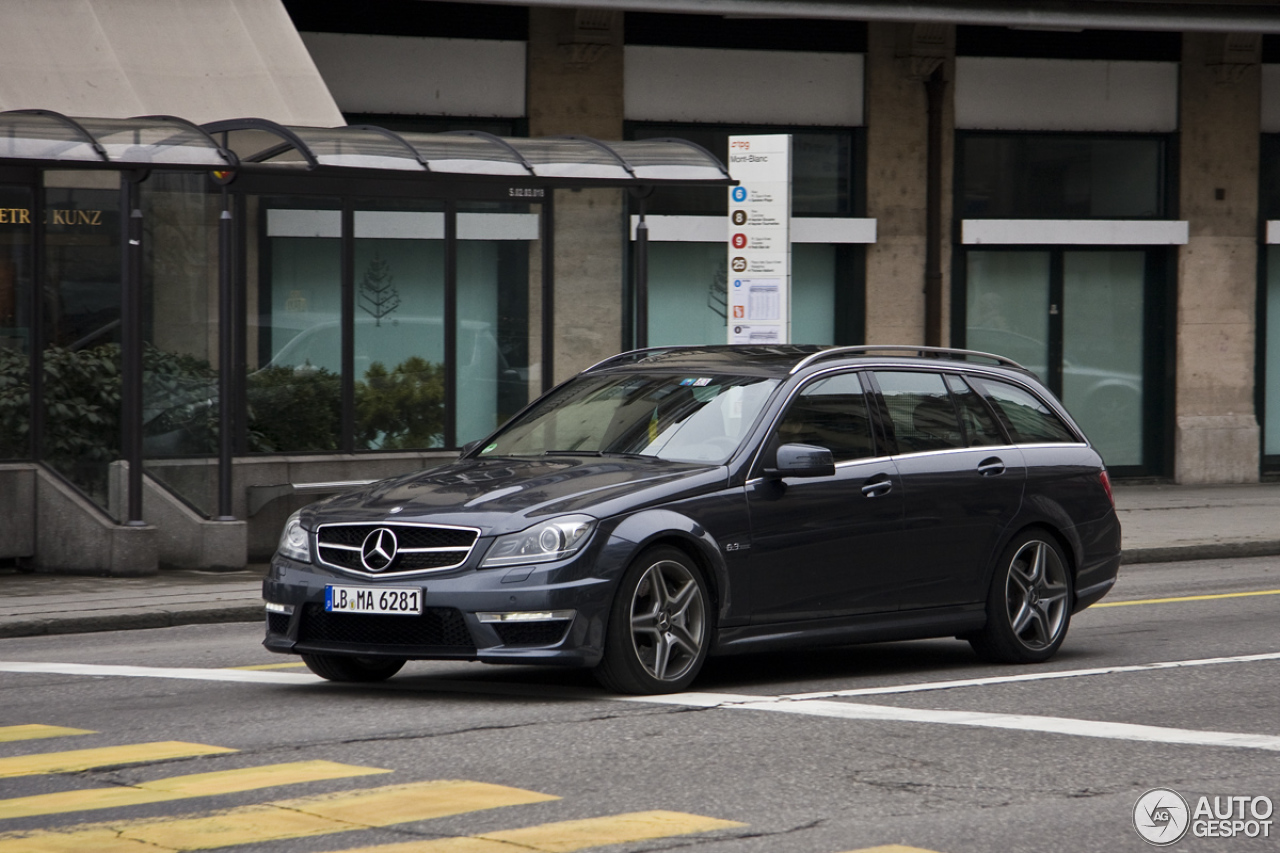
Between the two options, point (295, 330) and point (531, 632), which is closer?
point (531, 632)

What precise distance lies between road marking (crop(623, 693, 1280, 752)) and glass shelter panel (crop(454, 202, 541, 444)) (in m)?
8.69

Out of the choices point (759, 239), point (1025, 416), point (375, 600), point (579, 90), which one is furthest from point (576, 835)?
point (579, 90)

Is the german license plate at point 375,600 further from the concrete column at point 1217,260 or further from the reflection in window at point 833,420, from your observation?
the concrete column at point 1217,260

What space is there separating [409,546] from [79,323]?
7674 millimetres

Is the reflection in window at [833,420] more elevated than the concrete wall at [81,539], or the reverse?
the reflection in window at [833,420]

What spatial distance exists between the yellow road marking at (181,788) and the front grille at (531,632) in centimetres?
128

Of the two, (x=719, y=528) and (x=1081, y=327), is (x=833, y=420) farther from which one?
(x=1081, y=327)

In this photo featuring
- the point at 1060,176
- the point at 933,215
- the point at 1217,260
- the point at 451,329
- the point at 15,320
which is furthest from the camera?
the point at 1217,260

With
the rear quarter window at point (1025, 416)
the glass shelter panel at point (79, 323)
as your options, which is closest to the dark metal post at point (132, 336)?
the glass shelter panel at point (79, 323)

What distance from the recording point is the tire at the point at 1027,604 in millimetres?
10086

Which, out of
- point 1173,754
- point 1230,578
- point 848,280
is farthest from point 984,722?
point 848,280

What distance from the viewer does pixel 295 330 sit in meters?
16.4

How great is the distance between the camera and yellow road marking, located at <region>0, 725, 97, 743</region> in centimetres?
787

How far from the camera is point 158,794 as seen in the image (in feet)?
21.4
